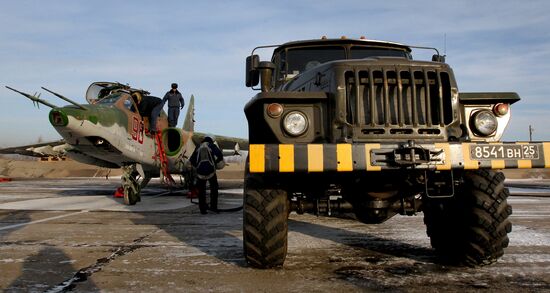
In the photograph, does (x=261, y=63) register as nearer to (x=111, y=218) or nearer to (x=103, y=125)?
(x=111, y=218)

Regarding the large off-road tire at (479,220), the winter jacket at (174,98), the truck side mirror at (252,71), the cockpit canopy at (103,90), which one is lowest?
the large off-road tire at (479,220)

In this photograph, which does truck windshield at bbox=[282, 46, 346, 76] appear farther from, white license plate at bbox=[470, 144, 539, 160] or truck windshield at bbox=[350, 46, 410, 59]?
white license plate at bbox=[470, 144, 539, 160]

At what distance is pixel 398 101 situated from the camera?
12.8ft

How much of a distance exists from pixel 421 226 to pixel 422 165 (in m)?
3.78

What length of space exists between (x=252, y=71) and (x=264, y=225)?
270cm

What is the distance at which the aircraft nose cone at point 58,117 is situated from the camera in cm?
963

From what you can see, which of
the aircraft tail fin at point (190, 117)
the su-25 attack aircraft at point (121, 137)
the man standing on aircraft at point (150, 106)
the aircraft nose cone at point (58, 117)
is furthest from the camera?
the aircraft tail fin at point (190, 117)

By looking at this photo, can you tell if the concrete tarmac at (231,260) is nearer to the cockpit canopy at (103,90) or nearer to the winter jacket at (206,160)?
the winter jacket at (206,160)

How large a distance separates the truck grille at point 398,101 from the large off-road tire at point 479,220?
0.59 metres

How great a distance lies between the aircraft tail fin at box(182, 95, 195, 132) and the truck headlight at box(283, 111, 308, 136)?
17411 mm

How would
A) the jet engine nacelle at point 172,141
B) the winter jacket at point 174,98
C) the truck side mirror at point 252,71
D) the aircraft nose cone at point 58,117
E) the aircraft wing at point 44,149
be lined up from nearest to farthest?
1. the truck side mirror at point 252,71
2. the aircraft nose cone at point 58,117
3. the winter jacket at point 174,98
4. the jet engine nacelle at point 172,141
5. the aircraft wing at point 44,149

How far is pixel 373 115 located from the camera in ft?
12.6

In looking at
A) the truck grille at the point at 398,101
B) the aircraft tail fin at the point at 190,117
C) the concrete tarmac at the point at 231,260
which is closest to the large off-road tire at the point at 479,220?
the concrete tarmac at the point at 231,260

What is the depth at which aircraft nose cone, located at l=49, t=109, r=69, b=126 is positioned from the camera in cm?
963
